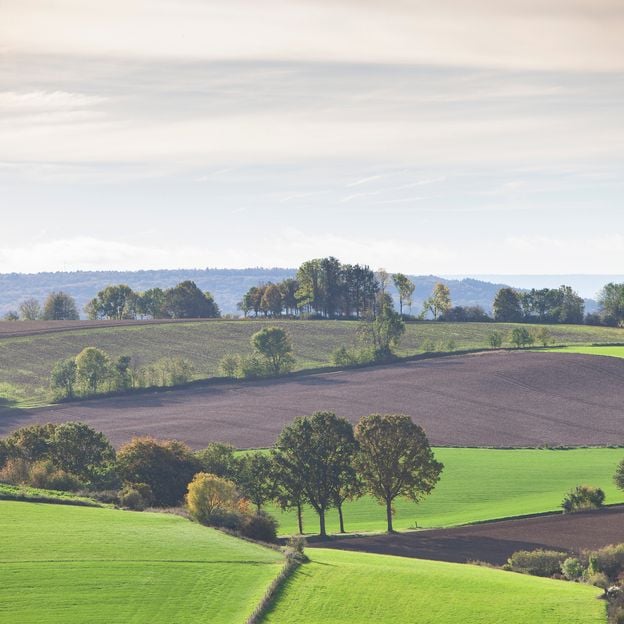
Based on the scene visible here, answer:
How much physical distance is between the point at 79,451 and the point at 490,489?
4075 cm

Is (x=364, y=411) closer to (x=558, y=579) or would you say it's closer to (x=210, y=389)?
(x=210, y=389)

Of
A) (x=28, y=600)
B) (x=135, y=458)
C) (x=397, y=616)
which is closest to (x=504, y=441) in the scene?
(x=135, y=458)

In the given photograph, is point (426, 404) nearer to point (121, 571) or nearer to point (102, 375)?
point (102, 375)

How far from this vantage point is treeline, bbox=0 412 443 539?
3484 inches

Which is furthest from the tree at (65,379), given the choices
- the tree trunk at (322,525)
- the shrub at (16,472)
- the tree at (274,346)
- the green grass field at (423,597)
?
the green grass field at (423,597)

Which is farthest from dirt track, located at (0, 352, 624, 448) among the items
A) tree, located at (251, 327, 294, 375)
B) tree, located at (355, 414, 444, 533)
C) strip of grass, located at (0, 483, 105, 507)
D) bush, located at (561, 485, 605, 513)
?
strip of grass, located at (0, 483, 105, 507)

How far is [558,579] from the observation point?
63.1 m

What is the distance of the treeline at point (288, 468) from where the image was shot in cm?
8850

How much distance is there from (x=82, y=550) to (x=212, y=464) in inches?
1440

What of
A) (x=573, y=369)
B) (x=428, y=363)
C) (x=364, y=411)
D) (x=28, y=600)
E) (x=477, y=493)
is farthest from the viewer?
(x=428, y=363)

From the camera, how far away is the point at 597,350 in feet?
624

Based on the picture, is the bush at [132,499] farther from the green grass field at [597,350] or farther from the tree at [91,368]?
the green grass field at [597,350]

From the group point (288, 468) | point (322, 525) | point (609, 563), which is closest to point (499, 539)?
point (322, 525)

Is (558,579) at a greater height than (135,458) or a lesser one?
lesser
